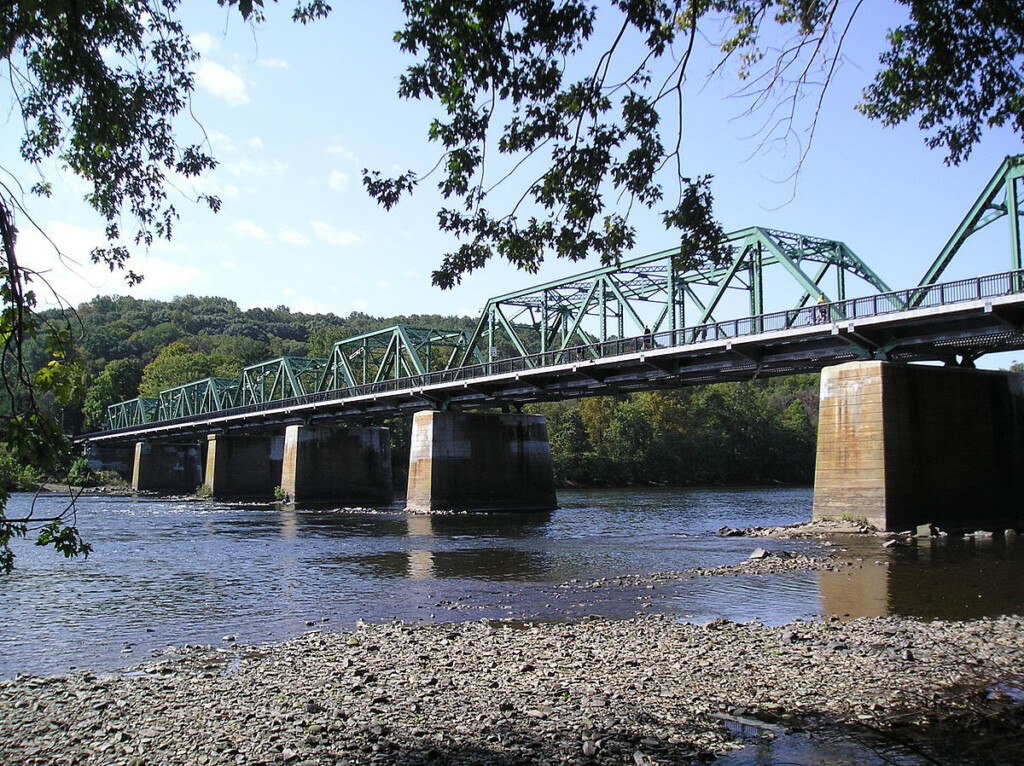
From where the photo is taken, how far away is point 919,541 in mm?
28250

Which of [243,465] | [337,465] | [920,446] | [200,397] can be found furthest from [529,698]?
[200,397]

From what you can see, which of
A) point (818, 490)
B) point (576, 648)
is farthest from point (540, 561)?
point (576, 648)

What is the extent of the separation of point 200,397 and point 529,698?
456 feet

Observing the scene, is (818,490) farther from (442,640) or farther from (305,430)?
(305,430)

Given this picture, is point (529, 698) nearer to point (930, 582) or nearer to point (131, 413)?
point (930, 582)

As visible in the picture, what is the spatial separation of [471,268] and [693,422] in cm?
11773

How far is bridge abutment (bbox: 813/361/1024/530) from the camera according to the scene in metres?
30.6

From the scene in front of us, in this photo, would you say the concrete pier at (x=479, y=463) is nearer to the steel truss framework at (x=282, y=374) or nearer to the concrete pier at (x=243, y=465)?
the steel truss framework at (x=282, y=374)

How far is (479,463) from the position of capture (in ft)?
190

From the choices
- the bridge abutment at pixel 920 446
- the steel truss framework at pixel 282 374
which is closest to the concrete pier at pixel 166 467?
the steel truss framework at pixel 282 374

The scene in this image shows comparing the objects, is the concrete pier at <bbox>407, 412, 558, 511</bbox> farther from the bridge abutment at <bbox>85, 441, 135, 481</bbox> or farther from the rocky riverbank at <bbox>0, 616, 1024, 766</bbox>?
the bridge abutment at <bbox>85, 441, 135, 481</bbox>

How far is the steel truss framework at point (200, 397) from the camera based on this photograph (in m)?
119

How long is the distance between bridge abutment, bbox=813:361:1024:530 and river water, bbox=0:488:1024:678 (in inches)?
132

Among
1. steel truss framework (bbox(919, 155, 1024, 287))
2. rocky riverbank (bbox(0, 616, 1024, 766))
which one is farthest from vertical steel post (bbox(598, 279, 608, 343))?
rocky riverbank (bbox(0, 616, 1024, 766))
